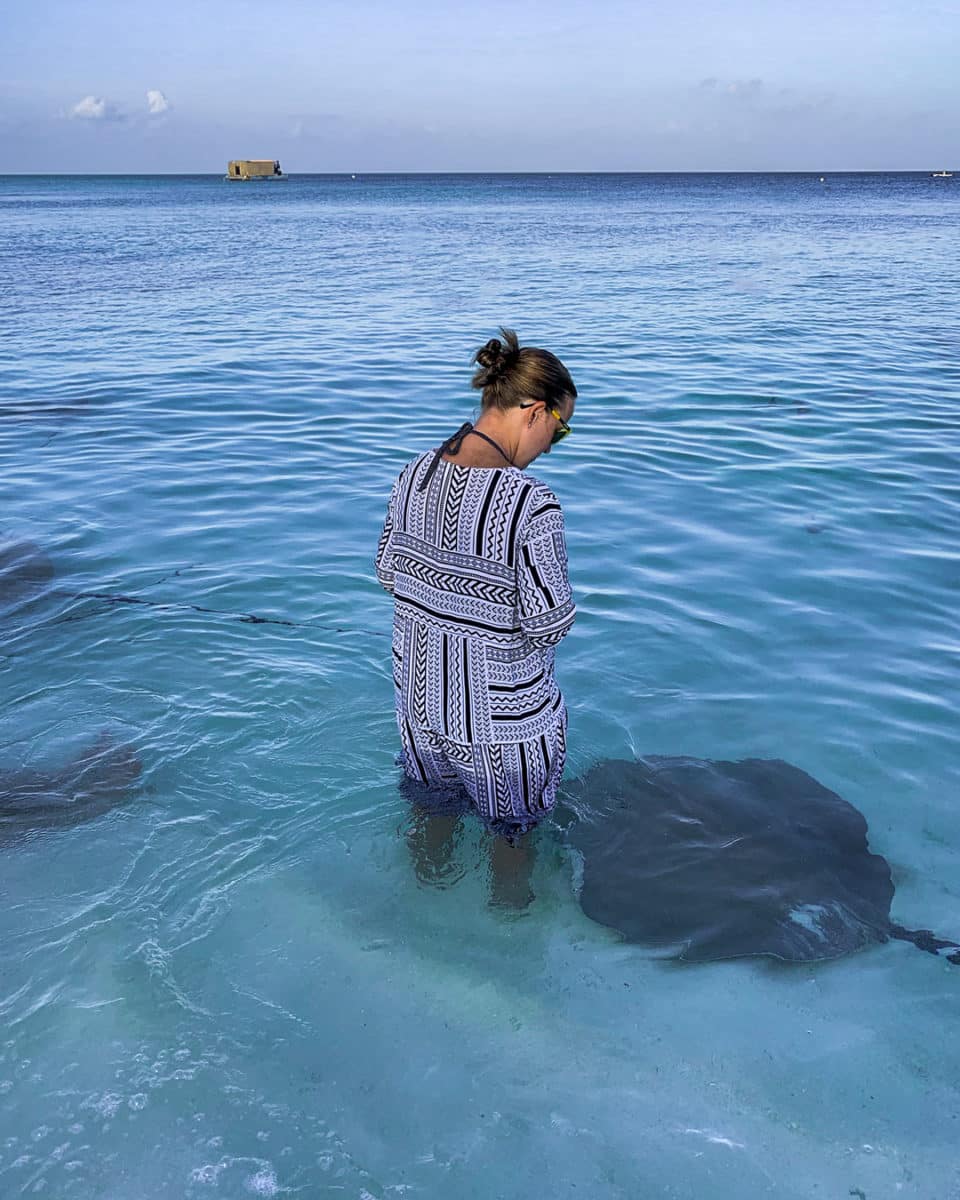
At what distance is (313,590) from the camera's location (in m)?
7.18

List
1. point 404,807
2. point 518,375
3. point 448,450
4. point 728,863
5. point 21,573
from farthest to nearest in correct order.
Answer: point 21,573
point 404,807
point 728,863
point 448,450
point 518,375

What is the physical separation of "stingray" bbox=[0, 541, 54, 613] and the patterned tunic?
4.44 metres

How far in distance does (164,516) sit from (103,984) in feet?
18.4

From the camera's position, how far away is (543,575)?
10.0 feet

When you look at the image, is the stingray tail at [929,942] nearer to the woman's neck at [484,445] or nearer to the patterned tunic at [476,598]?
the patterned tunic at [476,598]

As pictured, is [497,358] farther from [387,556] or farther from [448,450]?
[387,556]

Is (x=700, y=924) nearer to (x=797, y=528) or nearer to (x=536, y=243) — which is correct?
(x=797, y=528)

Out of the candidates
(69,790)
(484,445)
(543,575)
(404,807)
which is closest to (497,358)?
(484,445)

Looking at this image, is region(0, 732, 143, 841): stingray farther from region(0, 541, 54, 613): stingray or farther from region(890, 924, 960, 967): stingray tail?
region(890, 924, 960, 967): stingray tail

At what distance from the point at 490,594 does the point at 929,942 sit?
2381 millimetres

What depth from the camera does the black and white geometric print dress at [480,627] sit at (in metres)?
3.01

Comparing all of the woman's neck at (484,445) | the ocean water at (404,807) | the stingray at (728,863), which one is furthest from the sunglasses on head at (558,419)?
the stingray at (728,863)

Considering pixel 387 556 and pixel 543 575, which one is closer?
pixel 543 575

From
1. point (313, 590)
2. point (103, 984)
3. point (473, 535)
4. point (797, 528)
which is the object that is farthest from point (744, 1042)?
point (797, 528)
